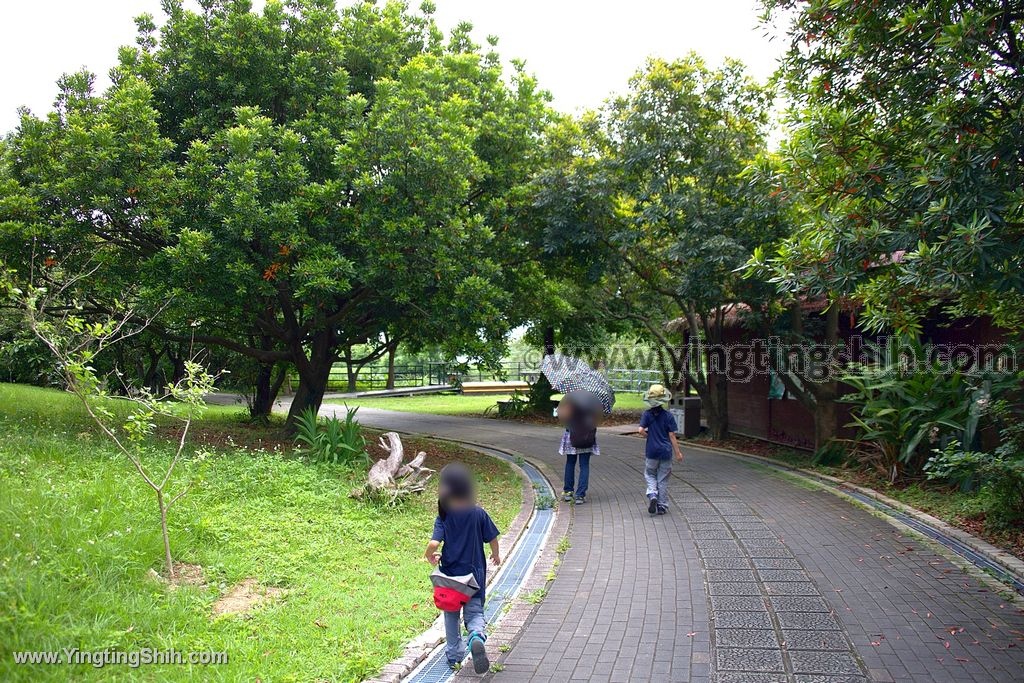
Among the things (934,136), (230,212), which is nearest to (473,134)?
(230,212)

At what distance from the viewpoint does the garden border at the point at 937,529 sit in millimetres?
6154

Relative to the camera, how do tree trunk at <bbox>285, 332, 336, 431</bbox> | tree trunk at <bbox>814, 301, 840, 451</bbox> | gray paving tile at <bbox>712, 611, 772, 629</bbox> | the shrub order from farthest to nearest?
tree trunk at <bbox>285, 332, 336, 431</bbox> < tree trunk at <bbox>814, 301, 840, 451</bbox> < the shrub < gray paving tile at <bbox>712, 611, 772, 629</bbox>

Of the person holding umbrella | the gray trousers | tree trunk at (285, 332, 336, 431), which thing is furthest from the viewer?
tree trunk at (285, 332, 336, 431)

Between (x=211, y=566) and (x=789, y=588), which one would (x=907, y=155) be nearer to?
(x=789, y=588)

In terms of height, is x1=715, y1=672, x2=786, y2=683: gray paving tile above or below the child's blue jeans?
below

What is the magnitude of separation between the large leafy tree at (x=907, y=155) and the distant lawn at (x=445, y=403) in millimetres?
17561

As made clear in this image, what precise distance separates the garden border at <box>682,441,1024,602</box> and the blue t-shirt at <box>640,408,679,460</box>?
2614mm

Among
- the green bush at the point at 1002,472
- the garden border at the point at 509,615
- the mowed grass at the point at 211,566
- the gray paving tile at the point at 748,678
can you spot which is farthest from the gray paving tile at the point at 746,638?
the green bush at the point at 1002,472

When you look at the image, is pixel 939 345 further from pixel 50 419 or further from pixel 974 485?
pixel 50 419

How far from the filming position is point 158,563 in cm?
539

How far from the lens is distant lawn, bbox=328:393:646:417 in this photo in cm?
2536

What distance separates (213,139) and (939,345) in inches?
455

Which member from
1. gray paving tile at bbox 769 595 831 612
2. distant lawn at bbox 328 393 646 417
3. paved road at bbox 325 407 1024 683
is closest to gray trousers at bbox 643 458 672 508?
paved road at bbox 325 407 1024 683

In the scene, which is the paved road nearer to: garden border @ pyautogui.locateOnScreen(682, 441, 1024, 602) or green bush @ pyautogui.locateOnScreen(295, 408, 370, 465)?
garden border @ pyautogui.locateOnScreen(682, 441, 1024, 602)
